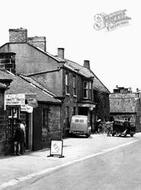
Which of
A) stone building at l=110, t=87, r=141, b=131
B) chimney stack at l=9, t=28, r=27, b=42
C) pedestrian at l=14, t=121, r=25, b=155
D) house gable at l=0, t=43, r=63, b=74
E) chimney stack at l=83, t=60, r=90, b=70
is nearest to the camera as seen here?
pedestrian at l=14, t=121, r=25, b=155

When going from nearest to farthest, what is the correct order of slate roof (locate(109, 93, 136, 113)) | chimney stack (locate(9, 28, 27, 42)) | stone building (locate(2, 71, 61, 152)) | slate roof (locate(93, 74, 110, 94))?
stone building (locate(2, 71, 61, 152)) < chimney stack (locate(9, 28, 27, 42)) < slate roof (locate(93, 74, 110, 94)) < slate roof (locate(109, 93, 136, 113))

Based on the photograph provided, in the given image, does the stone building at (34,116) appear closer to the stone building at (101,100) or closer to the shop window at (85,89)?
the shop window at (85,89)

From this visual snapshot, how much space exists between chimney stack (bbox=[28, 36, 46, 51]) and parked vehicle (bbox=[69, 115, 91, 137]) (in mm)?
7783

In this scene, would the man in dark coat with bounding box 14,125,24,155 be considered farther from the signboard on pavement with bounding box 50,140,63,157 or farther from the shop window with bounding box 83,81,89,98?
the shop window with bounding box 83,81,89,98

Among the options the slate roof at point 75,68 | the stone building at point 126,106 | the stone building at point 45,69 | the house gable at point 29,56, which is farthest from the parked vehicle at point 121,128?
the stone building at point 126,106

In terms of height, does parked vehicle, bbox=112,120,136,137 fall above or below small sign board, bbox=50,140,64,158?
above

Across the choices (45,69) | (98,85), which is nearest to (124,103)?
(98,85)

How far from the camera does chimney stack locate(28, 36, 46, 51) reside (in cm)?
4188

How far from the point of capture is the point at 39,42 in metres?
42.1

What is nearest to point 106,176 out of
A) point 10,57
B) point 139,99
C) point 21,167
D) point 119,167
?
point 119,167

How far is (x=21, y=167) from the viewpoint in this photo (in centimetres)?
1570

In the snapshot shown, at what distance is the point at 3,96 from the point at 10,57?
9.47 meters

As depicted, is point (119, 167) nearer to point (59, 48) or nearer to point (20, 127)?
point (20, 127)

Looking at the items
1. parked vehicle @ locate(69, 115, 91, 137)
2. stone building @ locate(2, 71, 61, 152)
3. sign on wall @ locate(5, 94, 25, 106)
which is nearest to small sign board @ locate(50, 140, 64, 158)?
stone building @ locate(2, 71, 61, 152)
